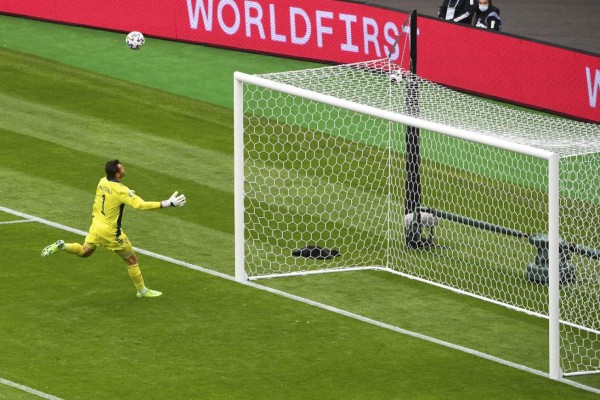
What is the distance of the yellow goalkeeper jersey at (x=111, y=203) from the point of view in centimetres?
1717

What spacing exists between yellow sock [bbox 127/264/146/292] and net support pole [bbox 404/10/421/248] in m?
3.98

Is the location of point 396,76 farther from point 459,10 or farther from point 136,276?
point 459,10

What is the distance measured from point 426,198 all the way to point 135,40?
9815 mm

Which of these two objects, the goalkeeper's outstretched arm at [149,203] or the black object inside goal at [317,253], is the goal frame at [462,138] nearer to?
the black object inside goal at [317,253]

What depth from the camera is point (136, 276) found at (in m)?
17.5

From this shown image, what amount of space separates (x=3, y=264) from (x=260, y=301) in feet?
11.1

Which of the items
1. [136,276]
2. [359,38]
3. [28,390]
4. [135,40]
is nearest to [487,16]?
[359,38]

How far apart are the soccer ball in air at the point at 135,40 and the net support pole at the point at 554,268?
14767 millimetres

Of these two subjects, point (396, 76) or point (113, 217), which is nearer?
point (113, 217)

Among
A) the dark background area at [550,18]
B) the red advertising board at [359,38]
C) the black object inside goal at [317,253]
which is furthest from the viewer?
the dark background area at [550,18]

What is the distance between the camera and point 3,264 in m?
18.8

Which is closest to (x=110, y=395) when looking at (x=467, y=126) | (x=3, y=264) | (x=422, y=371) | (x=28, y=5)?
(x=422, y=371)

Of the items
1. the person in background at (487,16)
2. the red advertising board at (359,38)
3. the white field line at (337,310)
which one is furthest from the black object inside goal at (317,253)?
the person in background at (487,16)

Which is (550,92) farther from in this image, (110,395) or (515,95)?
(110,395)
